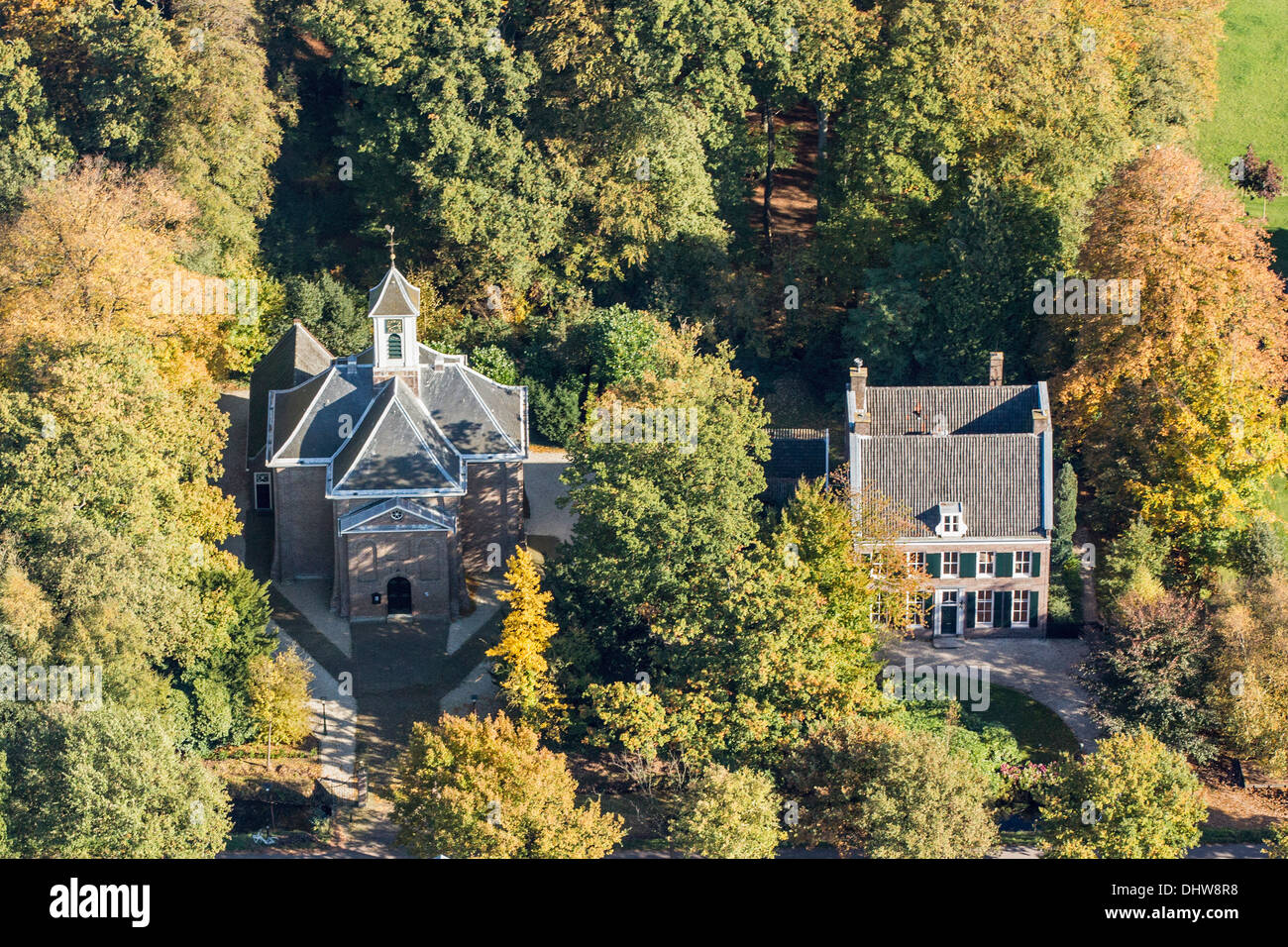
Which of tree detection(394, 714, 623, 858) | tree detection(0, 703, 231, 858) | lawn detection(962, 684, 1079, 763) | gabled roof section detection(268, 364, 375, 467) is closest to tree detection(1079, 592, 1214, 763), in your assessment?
lawn detection(962, 684, 1079, 763)

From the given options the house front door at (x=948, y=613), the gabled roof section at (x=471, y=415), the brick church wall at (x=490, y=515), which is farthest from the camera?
the brick church wall at (x=490, y=515)

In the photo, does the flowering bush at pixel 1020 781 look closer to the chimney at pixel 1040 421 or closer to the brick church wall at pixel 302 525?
the chimney at pixel 1040 421

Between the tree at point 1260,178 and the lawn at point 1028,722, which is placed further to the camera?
the tree at point 1260,178

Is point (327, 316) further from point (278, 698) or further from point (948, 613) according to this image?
point (948, 613)

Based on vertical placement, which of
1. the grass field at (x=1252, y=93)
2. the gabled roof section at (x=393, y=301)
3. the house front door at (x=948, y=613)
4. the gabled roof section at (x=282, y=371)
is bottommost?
the house front door at (x=948, y=613)

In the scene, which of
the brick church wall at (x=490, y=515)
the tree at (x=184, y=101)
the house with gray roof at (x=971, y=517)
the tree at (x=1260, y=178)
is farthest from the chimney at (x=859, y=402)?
the tree at (x=184, y=101)

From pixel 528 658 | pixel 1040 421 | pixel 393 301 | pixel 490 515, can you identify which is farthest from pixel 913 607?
pixel 393 301

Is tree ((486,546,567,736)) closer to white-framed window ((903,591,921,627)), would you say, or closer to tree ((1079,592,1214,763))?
white-framed window ((903,591,921,627))
